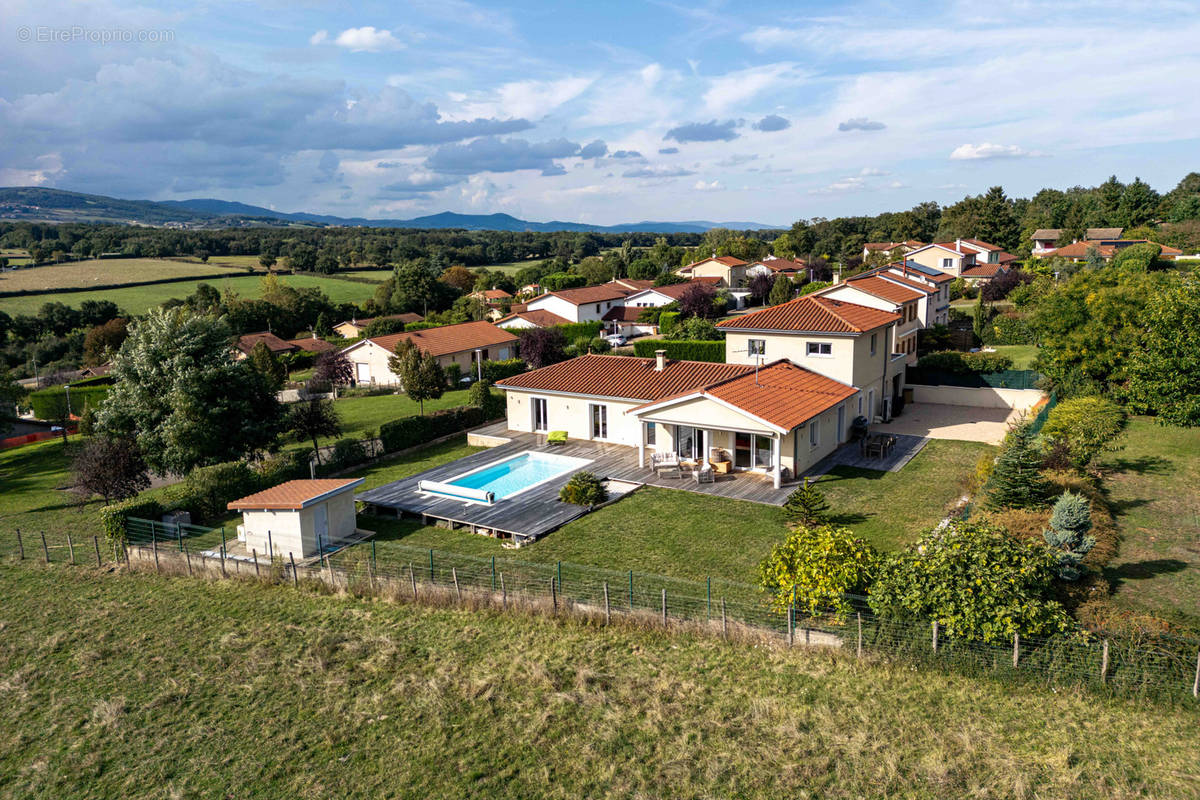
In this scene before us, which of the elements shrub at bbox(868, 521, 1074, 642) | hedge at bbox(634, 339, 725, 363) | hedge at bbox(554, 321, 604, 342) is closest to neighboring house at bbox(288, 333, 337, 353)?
hedge at bbox(554, 321, 604, 342)

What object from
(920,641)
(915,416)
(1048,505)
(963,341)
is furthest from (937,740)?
(963,341)

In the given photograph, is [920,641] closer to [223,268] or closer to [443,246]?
[223,268]

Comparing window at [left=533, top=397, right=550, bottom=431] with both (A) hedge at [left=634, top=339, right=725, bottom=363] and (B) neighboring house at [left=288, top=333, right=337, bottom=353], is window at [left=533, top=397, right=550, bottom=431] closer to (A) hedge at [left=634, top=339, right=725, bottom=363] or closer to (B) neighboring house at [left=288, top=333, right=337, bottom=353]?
(A) hedge at [left=634, top=339, right=725, bottom=363]

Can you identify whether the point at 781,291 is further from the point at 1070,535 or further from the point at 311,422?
the point at 1070,535

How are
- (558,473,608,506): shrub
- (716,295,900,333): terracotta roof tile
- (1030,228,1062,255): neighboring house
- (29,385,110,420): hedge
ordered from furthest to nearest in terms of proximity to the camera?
(1030,228,1062,255): neighboring house < (29,385,110,420): hedge < (716,295,900,333): terracotta roof tile < (558,473,608,506): shrub

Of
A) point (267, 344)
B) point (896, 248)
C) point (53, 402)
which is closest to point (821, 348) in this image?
point (53, 402)

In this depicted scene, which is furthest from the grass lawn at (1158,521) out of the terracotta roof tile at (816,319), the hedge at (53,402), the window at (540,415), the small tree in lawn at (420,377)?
the hedge at (53,402)
